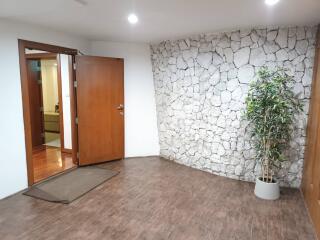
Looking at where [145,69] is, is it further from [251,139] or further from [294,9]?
[294,9]

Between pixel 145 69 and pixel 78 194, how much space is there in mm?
2585

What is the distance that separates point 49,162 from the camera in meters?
4.43

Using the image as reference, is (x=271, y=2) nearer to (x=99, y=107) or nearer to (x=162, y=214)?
(x=162, y=214)

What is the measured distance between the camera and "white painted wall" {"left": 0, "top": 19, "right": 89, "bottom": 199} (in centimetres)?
294

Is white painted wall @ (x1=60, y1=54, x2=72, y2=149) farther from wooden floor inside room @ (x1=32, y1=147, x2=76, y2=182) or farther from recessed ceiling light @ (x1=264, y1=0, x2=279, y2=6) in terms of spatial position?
recessed ceiling light @ (x1=264, y1=0, x2=279, y2=6)

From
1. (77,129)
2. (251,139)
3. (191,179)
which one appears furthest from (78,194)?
(251,139)

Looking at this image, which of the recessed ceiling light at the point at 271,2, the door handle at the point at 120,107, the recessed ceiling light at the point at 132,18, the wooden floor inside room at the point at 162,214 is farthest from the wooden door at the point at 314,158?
the door handle at the point at 120,107

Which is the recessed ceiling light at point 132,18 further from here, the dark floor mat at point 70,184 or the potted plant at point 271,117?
the dark floor mat at point 70,184

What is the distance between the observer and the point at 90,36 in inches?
161

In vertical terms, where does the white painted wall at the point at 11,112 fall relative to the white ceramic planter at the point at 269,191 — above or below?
above

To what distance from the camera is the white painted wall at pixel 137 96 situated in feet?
14.9

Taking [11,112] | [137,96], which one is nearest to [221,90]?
[137,96]

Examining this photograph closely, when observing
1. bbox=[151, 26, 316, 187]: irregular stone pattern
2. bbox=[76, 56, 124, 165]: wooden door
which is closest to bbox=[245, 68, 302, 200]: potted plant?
bbox=[151, 26, 316, 187]: irregular stone pattern

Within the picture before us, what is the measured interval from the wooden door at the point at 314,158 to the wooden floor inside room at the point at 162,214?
167mm
